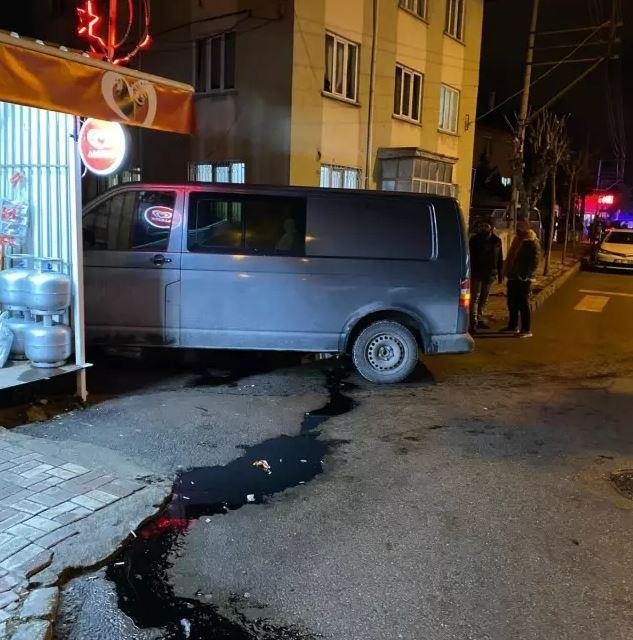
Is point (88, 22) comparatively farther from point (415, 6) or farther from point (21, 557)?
point (415, 6)

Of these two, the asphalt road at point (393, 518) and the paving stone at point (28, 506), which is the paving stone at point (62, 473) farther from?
the asphalt road at point (393, 518)

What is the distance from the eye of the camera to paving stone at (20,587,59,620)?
10.1 feet

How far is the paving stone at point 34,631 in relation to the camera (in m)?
2.89

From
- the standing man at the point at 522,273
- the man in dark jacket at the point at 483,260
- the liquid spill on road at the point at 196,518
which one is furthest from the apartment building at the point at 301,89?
the liquid spill on road at the point at 196,518

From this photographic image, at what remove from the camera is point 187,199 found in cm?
722

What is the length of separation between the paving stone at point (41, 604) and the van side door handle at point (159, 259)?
4.38 m

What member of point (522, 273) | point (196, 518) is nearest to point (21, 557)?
point (196, 518)

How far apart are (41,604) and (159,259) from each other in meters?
4.54

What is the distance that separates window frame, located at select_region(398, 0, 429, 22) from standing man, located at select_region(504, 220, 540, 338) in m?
9.99

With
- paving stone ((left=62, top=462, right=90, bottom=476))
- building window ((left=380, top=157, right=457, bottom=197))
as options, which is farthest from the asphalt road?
building window ((left=380, top=157, right=457, bottom=197))

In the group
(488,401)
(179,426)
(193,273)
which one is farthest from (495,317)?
(179,426)

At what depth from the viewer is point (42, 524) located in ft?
12.8

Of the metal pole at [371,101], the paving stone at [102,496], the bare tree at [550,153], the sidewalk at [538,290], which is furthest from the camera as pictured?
the bare tree at [550,153]

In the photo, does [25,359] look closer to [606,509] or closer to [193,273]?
[193,273]
